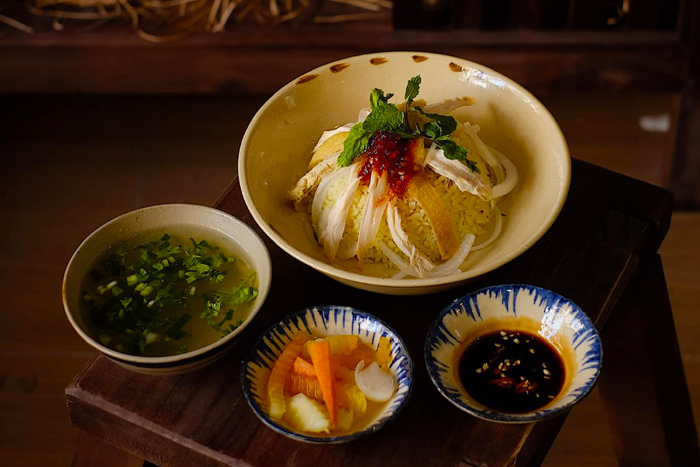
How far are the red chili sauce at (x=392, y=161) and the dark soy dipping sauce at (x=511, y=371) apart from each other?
13.3 inches

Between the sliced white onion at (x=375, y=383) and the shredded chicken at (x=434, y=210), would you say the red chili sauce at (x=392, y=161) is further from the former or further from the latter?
the sliced white onion at (x=375, y=383)

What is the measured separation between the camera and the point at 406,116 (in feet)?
5.37

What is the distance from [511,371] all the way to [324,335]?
34 centimetres

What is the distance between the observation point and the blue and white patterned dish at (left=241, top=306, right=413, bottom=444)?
1310 millimetres

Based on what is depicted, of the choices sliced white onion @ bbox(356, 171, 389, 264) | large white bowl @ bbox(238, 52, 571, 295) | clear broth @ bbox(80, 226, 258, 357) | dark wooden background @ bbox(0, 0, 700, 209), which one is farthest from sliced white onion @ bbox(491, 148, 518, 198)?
dark wooden background @ bbox(0, 0, 700, 209)

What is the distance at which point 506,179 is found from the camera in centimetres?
168

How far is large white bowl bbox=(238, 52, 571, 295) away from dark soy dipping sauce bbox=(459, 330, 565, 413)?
138mm

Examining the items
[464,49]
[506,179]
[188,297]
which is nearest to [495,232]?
[506,179]

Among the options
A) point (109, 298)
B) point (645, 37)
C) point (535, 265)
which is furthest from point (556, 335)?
point (645, 37)

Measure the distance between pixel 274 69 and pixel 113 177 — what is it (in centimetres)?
80

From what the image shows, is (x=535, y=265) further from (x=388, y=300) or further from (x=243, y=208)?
(x=243, y=208)

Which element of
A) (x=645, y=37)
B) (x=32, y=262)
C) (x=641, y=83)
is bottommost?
(x=32, y=262)

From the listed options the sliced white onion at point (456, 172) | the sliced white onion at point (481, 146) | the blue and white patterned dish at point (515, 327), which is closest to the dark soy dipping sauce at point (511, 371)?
the blue and white patterned dish at point (515, 327)

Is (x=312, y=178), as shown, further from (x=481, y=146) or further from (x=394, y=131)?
(x=481, y=146)
